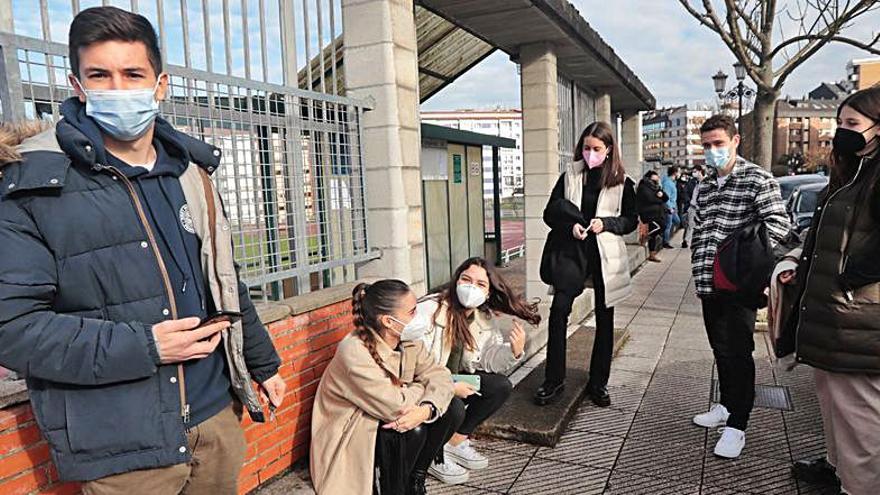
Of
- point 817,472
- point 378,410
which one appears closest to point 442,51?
point 378,410

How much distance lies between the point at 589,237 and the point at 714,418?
149 centimetres

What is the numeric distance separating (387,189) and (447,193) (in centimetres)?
620

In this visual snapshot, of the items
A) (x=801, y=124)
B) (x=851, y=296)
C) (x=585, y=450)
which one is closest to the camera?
(x=851, y=296)

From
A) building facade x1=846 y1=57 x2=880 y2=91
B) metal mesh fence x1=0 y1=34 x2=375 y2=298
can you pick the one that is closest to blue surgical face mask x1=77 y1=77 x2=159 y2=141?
metal mesh fence x1=0 y1=34 x2=375 y2=298

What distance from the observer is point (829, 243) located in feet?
8.80

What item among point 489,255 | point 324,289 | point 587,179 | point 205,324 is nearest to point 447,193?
point 489,255

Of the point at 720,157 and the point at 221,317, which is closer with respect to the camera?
the point at 221,317

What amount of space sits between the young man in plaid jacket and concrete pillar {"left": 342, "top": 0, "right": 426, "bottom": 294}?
1896mm

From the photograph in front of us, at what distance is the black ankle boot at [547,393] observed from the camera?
4176mm

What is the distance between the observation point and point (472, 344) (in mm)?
3561

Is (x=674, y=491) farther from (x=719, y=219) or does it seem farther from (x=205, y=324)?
(x=205, y=324)

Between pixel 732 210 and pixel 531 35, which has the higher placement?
pixel 531 35

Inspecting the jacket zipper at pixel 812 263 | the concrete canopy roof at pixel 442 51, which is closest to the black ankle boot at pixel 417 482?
the jacket zipper at pixel 812 263

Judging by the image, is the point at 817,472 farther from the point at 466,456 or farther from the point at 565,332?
the point at 466,456
